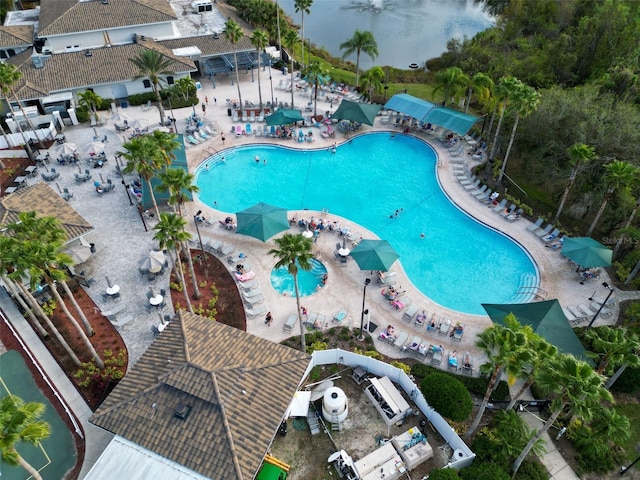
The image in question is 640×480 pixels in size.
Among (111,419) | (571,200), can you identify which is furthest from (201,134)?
(571,200)

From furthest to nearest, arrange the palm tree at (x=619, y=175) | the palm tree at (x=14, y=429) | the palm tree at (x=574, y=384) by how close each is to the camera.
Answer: the palm tree at (x=619, y=175), the palm tree at (x=574, y=384), the palm tree at (x=14, y=429)

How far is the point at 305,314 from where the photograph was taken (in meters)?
30.9

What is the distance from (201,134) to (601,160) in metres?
39.9

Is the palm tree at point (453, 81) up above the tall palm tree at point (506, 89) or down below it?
below

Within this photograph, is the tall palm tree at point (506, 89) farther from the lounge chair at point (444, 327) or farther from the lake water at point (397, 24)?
the lake water at point (397, 24)

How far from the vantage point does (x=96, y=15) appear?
6153 centimetres

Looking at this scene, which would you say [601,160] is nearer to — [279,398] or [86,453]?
[279,398]

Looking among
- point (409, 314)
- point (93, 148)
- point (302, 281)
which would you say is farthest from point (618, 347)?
point (93, 148)

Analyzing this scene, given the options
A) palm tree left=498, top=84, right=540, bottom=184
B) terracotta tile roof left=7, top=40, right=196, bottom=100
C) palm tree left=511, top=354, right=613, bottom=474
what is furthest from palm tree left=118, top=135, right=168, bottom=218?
palm tree left=498, top=84, right=540, bottom=184

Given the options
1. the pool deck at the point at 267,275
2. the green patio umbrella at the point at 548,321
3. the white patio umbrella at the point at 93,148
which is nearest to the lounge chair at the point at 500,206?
the pool deck at the point at 267,275

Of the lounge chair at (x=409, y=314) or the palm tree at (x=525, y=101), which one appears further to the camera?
the palm tree at (x=525, y=101)

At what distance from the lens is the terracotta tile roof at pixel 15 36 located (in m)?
59.9

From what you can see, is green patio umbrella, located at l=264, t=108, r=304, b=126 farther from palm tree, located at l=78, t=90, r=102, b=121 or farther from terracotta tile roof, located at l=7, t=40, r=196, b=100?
palm tree, located at l=78, t=90, r=102, b=121

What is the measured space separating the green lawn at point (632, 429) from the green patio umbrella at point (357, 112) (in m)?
34.7
